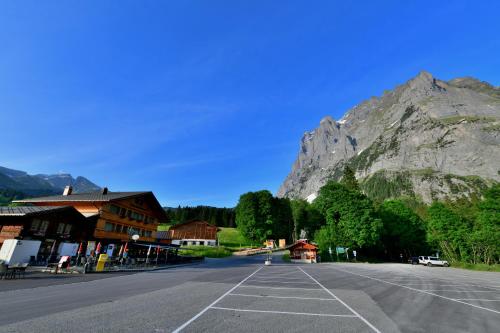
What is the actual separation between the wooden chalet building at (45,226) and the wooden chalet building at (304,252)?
4265 cm

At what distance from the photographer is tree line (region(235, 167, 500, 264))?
5028cm

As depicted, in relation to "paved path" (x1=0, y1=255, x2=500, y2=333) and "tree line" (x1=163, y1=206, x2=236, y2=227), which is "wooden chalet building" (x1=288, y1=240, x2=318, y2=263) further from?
"tree line" (x1=163, y1=206, x2=236, y2=227)

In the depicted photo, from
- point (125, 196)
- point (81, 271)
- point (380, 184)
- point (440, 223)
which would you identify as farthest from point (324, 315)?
point (380, 184)

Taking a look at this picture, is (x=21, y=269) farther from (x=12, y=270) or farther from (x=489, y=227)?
(x=489, y=227)

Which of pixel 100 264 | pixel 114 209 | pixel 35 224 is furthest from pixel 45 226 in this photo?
pixel 100 264

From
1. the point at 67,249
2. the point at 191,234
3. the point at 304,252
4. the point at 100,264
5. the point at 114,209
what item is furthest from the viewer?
the point at 191,234

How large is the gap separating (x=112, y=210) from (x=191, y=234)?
4531cm

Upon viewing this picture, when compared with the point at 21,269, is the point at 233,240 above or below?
above

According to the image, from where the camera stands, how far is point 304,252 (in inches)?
2406

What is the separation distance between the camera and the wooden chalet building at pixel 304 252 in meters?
58.7

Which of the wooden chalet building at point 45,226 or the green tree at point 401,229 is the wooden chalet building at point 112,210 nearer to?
the wooden chalet building at point 45,226

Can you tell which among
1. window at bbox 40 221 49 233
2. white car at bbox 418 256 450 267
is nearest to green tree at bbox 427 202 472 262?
white car at bbox 418 256 450 267

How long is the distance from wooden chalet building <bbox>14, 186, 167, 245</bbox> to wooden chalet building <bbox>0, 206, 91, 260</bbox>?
5.35ft

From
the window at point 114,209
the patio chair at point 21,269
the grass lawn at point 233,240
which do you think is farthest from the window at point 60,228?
the grass lawn at point 233,240
